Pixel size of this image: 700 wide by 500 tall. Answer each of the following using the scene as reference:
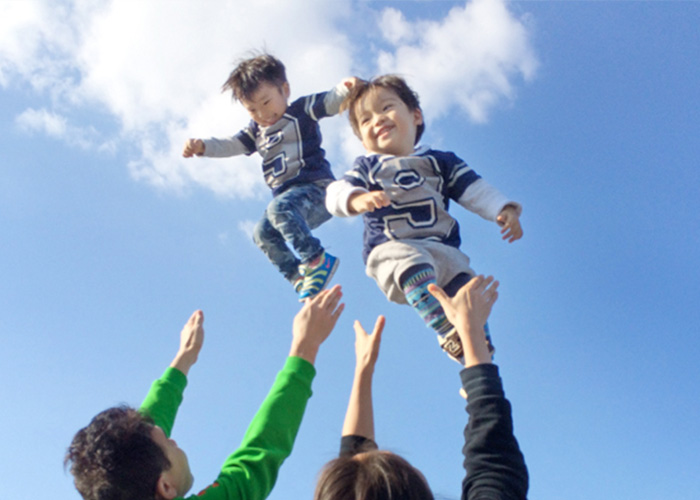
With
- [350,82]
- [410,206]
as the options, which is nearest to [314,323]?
[410,206]

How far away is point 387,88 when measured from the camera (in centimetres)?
546

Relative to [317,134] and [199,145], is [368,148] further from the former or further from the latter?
[199,145]

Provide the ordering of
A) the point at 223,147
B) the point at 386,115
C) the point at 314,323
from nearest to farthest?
the point at 314,323, the point at 386,115, the point at 223,147

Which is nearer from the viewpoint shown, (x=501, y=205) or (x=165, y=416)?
(x=165, y=416)

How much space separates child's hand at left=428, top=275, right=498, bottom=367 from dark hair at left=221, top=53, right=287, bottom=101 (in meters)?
3.73

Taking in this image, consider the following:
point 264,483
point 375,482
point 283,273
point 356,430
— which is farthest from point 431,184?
point 375,482

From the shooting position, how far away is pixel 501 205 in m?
4.67

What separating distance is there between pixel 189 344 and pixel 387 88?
2.47m

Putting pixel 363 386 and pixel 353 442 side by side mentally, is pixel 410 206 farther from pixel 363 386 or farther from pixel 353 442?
pixel 353 442

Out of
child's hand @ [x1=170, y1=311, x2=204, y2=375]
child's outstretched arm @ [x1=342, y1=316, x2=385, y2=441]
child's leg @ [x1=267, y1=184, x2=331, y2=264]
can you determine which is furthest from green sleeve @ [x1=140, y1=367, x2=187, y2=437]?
child's leg @ [x1=267, y1=184, x2=331, y2=264]

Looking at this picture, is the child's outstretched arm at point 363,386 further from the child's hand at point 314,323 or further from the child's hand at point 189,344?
the child's hand at point 189,344

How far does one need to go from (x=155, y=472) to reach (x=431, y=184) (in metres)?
2.94

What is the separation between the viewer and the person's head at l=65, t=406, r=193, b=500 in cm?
282

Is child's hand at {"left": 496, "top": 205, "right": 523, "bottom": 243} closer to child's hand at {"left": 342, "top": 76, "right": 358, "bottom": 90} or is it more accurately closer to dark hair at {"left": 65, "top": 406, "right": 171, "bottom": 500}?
child's hand at {"left": 342, "top": 76, "right": 358, "bottom": 90}
